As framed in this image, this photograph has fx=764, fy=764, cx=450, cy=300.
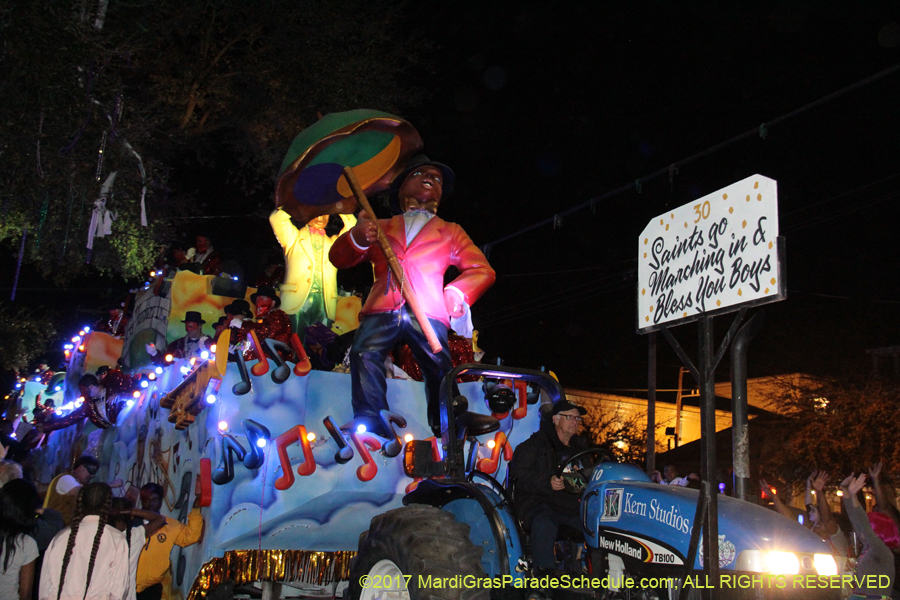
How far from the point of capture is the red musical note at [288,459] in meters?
4.99

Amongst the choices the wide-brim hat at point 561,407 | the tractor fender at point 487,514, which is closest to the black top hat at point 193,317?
the tractor fender at point 487,514

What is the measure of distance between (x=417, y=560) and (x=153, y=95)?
969cm

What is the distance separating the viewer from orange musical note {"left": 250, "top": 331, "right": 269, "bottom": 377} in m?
5.21

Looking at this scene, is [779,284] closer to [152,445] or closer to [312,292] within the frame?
[312,292]

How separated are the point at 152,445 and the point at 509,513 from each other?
146 inches

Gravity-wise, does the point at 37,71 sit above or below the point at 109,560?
above

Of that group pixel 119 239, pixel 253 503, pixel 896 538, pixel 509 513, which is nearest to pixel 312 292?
pixel 253 503

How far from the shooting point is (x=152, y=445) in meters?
6.56

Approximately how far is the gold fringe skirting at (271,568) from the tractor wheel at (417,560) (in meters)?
0.85

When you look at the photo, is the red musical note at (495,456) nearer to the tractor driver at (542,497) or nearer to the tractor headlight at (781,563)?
the tractor driver at (542,497)

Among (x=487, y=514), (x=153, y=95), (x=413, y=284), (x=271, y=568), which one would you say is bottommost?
(x=271, y=568)

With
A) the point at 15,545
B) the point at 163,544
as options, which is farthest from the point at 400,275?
the point at 15,545

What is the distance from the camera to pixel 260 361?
206 inches

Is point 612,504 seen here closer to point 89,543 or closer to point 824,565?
point 824,565
